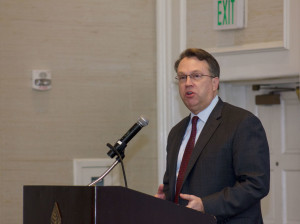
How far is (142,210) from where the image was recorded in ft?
6.86

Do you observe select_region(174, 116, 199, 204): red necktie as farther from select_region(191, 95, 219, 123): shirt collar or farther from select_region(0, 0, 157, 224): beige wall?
select_region(0, 0, 157, 224): beige wall

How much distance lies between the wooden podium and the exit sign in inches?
109

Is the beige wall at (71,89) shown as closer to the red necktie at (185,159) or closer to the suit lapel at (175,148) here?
the suit lapel at (175,148)

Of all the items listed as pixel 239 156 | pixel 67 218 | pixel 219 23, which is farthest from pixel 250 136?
pixel 219 23

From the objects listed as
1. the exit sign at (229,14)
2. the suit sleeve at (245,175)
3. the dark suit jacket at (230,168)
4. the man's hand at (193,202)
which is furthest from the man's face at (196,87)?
the exit sign at (229,14)

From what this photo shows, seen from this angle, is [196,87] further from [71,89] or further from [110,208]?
[71,89]

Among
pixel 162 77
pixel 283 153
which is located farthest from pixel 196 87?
pixel 283 153

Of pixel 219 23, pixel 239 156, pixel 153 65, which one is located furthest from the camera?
pixel 153 65

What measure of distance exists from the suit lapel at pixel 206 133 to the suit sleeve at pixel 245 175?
146mm

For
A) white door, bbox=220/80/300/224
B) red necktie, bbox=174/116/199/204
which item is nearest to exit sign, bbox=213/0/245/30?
white door, bbox=220/80/300/224

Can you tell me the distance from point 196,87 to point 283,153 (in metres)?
2.60

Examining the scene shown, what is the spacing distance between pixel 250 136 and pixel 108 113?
2.55 meters

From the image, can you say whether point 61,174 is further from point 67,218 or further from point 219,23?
point 67,218

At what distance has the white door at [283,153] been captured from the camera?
5.19m
